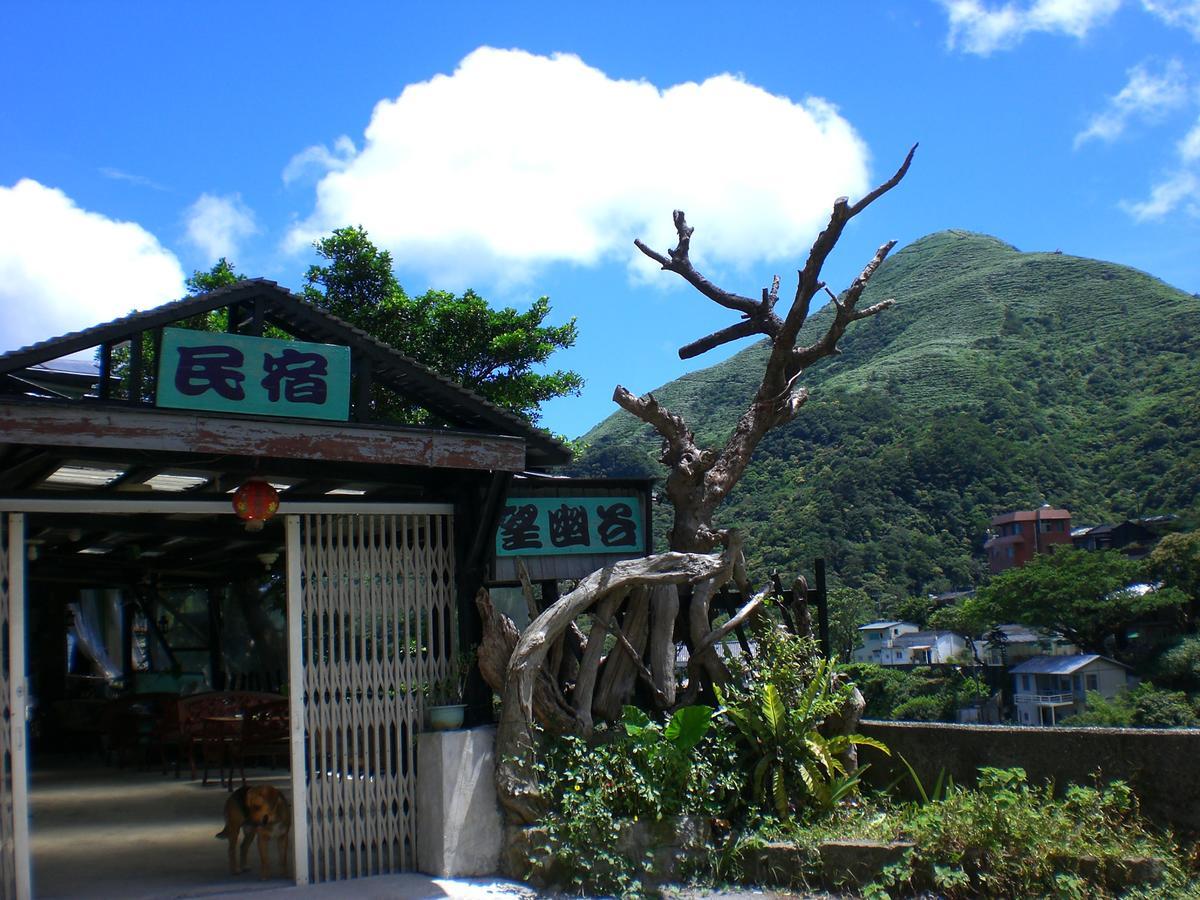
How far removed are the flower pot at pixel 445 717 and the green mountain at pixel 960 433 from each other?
39787mm

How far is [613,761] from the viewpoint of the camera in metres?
7.34

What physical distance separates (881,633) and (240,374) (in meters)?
56.9

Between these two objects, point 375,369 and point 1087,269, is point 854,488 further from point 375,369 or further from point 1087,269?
point 375,369

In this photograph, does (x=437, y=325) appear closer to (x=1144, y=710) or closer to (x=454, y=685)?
(x=454, y=685)

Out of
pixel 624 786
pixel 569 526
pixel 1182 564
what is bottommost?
pixel 1182 564

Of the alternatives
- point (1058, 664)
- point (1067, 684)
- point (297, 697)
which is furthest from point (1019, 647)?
point (297, 697)

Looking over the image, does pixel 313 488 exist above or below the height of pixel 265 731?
above

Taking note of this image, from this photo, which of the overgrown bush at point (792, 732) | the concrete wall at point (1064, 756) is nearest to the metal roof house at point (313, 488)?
the overgrown bush at point (792, 732)

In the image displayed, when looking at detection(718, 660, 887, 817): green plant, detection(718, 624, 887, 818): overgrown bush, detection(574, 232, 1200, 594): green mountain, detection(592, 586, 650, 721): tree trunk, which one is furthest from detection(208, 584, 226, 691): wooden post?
detection(574, 232, 1200, 594): green mountain

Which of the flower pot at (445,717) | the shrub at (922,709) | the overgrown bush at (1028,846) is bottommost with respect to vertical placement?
the shrub at (922,709)

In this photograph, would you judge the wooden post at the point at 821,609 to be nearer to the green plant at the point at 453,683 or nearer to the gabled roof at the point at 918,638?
the green plant at the point at 453,683

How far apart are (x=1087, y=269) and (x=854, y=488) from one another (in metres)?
44.3

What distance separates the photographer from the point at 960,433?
63.2m

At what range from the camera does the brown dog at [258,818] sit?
712 centimetres
